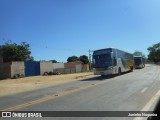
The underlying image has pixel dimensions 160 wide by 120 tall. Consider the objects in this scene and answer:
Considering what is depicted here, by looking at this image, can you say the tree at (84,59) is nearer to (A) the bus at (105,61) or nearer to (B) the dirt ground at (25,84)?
(B) the dirt ground at (25,84)

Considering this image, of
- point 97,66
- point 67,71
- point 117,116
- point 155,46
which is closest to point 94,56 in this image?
point 97,66

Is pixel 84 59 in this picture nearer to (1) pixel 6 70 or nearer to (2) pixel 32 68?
(2) pixel 32 68

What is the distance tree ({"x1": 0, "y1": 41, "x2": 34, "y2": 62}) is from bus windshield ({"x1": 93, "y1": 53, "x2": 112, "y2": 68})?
1611 inches

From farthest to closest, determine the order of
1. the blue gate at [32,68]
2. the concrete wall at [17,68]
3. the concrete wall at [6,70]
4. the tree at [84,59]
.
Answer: the tree at [84,59]
the blue gate at [32,68]
the concrete wall at [17,68]
the concrete wall at [6,70]

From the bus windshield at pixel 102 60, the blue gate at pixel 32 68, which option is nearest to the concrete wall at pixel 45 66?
the blue gate at pixel 32 68

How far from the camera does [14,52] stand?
2785 inches

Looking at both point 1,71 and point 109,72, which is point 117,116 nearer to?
point 109,72

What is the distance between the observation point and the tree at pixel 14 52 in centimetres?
7012

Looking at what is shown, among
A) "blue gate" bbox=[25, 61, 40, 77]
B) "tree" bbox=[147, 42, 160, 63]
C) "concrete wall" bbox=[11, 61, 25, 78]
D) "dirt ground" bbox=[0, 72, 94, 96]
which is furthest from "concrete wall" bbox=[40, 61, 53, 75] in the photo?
"tree" bbox=[147, 42, 160, 63]

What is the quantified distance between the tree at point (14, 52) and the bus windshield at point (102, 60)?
1611 inches

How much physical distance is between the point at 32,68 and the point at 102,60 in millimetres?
25059

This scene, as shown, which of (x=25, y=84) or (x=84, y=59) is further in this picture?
(x=84, y=59)

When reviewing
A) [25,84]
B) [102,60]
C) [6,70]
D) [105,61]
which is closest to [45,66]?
[6,70]

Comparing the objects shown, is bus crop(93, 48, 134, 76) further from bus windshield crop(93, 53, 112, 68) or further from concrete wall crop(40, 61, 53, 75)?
concrete wall crop(40, 61, 53, 75)
